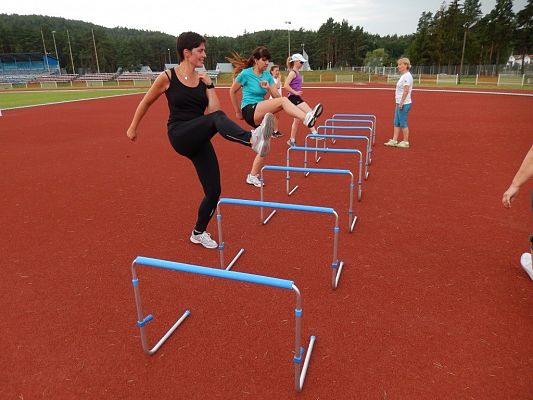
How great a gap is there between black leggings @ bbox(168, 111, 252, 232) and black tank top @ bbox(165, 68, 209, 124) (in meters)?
0.09

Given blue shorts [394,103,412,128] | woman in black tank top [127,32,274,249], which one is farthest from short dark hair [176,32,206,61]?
blue shorts [394,103,412,128]

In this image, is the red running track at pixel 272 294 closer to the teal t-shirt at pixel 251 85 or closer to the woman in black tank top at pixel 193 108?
the woman in black tank top at pixel 193 108

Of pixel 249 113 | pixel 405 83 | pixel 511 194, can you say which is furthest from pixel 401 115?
pixel 511 194

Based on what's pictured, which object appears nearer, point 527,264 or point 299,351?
point 299,351

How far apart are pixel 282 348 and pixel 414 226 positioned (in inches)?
108

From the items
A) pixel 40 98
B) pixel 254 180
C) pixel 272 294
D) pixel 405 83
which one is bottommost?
pixel 272 294

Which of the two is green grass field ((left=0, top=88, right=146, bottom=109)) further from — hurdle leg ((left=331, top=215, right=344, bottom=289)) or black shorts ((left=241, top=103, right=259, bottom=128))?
hurdle leg ((left=331, top=215, right=344, bottom=289))

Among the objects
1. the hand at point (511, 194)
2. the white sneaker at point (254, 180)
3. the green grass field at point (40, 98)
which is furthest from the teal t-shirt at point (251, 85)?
the green grass field at point (40, 98)

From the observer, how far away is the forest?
214ft

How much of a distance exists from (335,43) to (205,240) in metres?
98.2

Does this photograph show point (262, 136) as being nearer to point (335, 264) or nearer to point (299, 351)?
point (335, 264)

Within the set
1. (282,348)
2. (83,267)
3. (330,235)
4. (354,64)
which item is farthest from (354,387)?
(354,64)

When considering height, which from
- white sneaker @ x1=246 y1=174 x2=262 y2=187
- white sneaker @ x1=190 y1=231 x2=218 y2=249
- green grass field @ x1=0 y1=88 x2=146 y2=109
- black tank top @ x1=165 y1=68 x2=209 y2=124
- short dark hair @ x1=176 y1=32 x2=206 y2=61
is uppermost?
short dark hair @ x1=176 y1=32 x2=206 y2=61

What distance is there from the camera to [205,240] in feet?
13.5
